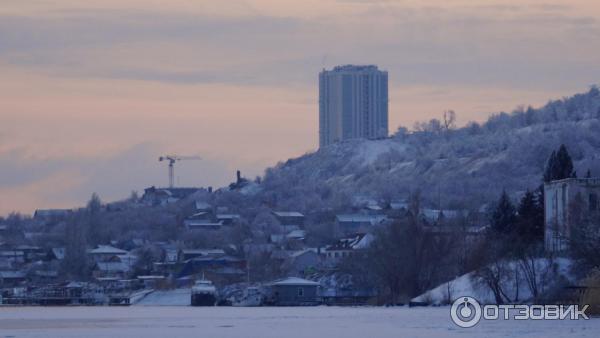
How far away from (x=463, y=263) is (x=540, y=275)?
51.8ft

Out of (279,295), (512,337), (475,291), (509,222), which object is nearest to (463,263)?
(509,222)

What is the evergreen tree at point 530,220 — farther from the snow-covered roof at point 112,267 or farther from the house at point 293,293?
the snow-covered roof at point 112,267

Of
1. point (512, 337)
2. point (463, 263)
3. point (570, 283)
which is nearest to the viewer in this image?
point (512, 337)

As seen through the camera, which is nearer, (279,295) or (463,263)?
(463,263)

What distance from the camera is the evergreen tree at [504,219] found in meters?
114

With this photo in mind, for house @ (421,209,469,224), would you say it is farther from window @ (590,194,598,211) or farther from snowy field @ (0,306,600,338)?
snowy field @ (0,306,600,338)

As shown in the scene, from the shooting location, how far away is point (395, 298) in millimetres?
121500

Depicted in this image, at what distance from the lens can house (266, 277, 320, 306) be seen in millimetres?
136000

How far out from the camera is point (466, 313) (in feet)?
286

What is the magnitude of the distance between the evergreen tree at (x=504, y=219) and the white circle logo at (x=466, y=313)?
1264cm

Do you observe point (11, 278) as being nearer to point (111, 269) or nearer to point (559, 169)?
point (111, 269)

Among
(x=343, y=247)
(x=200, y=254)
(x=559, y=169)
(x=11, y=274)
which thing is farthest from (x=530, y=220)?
(x=11, y=274)

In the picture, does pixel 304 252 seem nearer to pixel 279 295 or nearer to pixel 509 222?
pixel 279 295

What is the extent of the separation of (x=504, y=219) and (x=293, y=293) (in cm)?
2667
